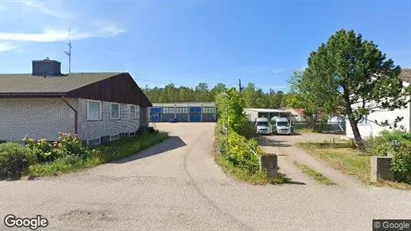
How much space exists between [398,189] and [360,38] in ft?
37.7

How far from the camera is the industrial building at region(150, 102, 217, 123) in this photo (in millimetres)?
58125

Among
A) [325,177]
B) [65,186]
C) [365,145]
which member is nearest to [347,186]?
[325,177]

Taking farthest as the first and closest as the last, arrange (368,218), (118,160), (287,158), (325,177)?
(287,158), (118,160), (325,177), (368,218)

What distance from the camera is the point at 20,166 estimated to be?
34.8ft

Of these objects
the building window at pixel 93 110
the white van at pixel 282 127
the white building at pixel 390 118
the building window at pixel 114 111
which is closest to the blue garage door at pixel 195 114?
the white van at pixel 282 127

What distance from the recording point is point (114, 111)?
19844mm

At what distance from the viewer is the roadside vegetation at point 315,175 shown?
9694 millimetres

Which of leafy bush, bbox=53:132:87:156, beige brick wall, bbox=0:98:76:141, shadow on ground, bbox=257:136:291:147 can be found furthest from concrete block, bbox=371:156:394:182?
beige brick wall, bbox=0:98:76:141

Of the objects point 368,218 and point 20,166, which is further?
point 20,166

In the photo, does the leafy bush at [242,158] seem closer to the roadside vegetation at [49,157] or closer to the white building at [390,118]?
the roadside vegetation at [49,157]

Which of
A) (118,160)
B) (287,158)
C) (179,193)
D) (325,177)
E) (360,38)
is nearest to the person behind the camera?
(179,193)

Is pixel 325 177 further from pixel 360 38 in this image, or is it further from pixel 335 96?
pixel 360 38

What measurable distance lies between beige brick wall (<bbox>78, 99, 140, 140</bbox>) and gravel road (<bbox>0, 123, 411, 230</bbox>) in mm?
5099

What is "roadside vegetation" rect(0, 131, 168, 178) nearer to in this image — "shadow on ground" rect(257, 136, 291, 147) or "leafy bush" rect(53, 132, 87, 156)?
"leafy bush" rect(53, 132, 87, 156)
